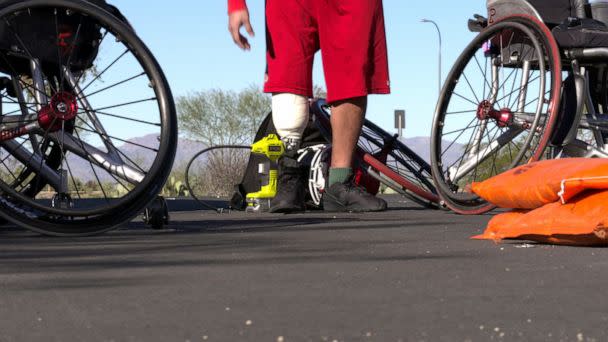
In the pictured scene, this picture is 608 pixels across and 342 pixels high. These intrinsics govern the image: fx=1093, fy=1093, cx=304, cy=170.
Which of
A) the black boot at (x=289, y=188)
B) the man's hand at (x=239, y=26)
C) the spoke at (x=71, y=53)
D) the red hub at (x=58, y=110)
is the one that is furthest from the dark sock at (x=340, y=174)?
the red hub at (x=58, y=110)

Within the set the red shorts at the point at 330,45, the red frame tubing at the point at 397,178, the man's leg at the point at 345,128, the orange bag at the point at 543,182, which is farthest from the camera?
the red frame tubing at the point at 397,178

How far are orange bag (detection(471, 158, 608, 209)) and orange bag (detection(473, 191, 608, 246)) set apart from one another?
1.8 inches

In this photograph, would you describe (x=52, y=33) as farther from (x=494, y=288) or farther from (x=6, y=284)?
(x=494, y=288)

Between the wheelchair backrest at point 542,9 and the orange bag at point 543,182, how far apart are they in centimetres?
160

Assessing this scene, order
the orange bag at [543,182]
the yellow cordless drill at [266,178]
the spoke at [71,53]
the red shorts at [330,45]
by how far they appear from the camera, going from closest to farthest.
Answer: the orange bag at [543,182]
the spoke at [71,53]
the red shorts at [330,45]
the yellow cordless drill at [266,178]

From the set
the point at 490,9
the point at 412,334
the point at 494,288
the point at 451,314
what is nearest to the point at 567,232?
the point at 494,288

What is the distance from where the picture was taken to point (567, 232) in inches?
140

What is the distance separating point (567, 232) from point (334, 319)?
1677 mm

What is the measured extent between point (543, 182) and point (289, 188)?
8.35 feet

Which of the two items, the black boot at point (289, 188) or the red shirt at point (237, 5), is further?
the black boot at point (289, 188)

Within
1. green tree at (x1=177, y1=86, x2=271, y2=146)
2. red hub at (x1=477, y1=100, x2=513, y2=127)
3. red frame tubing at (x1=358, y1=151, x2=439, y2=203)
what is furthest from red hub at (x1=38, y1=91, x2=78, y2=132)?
green tree at (x1=177, y1=86, x2=271, y2=146)

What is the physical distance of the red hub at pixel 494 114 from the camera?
5.68 m

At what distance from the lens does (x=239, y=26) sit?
4.86 meters

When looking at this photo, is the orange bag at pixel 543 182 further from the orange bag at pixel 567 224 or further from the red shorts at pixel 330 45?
the red shorts at pixel 330 45
